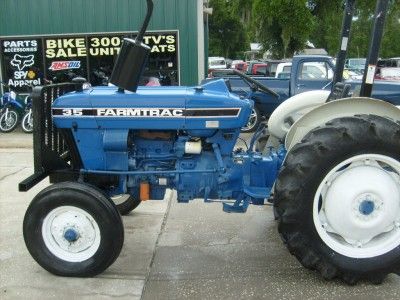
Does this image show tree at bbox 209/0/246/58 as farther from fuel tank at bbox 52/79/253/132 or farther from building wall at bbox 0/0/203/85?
fuel tank at bbox 52/79/253/132

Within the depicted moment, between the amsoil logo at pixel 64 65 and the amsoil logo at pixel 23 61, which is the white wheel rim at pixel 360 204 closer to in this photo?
the amsoil logo at pixel 64 65

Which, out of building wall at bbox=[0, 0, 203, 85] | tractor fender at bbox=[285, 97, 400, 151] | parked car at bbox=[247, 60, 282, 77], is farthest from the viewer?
parked car at bbox=[247, 60, 282, 77]

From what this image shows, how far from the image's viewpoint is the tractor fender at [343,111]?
3572 mm

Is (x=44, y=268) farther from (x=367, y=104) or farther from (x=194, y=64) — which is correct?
(x=194, y=64)

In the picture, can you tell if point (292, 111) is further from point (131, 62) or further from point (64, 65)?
point (64, 65)

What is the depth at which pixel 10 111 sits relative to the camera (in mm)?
11820

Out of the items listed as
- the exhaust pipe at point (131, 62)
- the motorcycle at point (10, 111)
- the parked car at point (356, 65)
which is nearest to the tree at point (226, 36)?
the parked car at point (356, 65)

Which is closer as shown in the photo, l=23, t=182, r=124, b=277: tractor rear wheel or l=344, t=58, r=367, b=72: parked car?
l=23, t=182, r=124, b=277: tractor rear wheel

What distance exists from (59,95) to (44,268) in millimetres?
1314

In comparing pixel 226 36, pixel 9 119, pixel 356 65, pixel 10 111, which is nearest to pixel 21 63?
pixel 10 111

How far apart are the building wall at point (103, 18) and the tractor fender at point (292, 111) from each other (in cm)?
809

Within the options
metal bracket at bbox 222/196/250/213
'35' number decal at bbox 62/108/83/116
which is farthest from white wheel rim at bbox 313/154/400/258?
'35' number decal at bbox 62/108/83/116

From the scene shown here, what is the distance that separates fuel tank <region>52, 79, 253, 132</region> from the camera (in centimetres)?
369

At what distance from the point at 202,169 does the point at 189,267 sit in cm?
75
